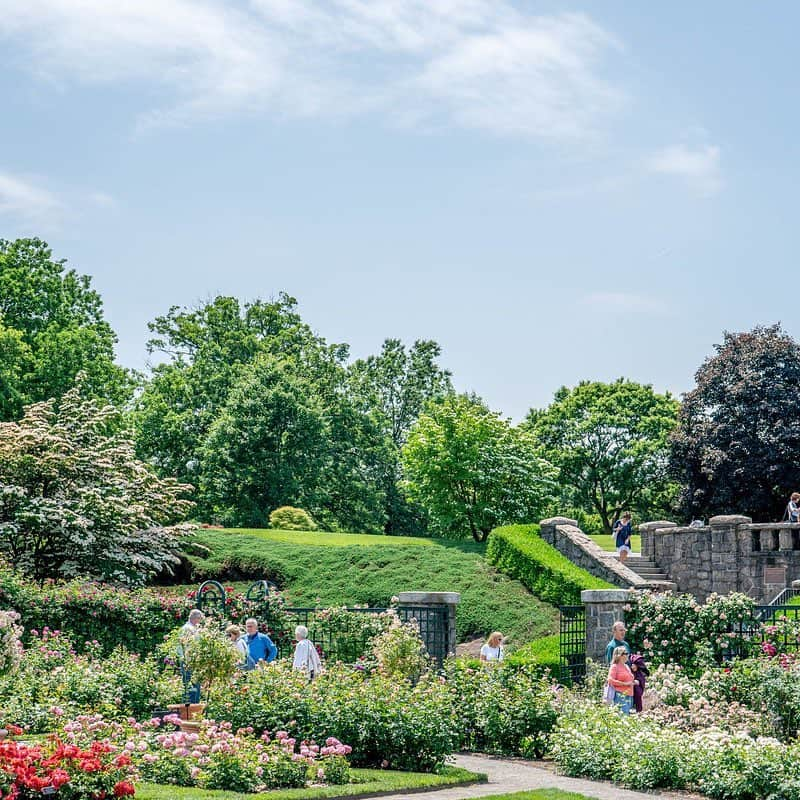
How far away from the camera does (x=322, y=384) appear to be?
50125mm

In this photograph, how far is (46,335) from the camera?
36688 mm

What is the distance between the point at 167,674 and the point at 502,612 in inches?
350

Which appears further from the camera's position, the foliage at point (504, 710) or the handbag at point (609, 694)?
the handbag at point (609, 694)

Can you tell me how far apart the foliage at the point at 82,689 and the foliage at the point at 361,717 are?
5.26 ft

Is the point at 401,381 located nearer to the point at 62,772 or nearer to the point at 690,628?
the point at 690,628

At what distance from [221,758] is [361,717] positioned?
1981 millimetres

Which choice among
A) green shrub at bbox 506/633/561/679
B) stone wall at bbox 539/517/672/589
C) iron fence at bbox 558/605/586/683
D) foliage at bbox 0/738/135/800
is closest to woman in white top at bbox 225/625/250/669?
green shrub at bbox 506/633/561/679

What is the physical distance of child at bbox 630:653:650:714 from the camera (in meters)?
14.3

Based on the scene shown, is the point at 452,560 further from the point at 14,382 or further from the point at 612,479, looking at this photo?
the point at 612,479

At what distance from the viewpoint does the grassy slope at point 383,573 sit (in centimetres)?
2256

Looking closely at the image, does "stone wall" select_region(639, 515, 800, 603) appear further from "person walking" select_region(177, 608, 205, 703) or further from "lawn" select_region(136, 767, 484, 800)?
"lawn" select_region(136, 767, 484, 800)

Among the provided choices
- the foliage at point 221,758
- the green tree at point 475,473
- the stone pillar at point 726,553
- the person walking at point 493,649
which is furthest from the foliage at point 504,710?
the green tree at point 475,473

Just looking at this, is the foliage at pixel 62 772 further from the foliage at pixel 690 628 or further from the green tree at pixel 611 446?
the green tree at pixel 611 446

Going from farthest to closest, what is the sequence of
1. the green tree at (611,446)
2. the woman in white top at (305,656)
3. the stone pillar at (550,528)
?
the green tree at (611,446) → the stone pillar at (550,528) → the woman in white top at (305,656)
